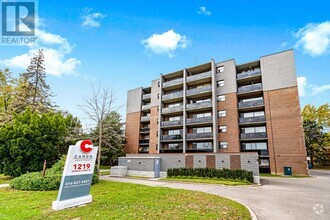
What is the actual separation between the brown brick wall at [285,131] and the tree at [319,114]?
2317 cm

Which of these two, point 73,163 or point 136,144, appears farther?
point 136,144

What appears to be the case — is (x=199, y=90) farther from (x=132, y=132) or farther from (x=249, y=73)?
(x=132, y=132)

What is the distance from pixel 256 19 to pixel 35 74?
34.2 metres

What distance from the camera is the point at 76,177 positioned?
8.44m

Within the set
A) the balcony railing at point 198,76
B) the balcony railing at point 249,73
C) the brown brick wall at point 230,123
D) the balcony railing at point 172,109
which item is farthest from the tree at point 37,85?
the balcony railing at point 249,73

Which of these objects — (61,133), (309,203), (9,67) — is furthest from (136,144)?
(309,203)

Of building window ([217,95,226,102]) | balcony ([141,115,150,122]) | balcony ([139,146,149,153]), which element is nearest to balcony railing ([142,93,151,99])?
balcony ([141,115,150,122])

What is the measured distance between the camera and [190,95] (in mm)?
32344

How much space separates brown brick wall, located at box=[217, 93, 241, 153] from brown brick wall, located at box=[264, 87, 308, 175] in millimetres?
4217

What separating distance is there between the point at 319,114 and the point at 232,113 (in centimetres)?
2722

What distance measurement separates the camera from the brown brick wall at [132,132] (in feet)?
128

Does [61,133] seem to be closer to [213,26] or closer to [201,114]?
[213,26]

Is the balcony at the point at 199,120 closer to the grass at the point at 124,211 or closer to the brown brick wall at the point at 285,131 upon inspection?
the brown brick wall at the point at 285,131

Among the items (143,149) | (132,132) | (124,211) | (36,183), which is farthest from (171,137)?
(124,211)
